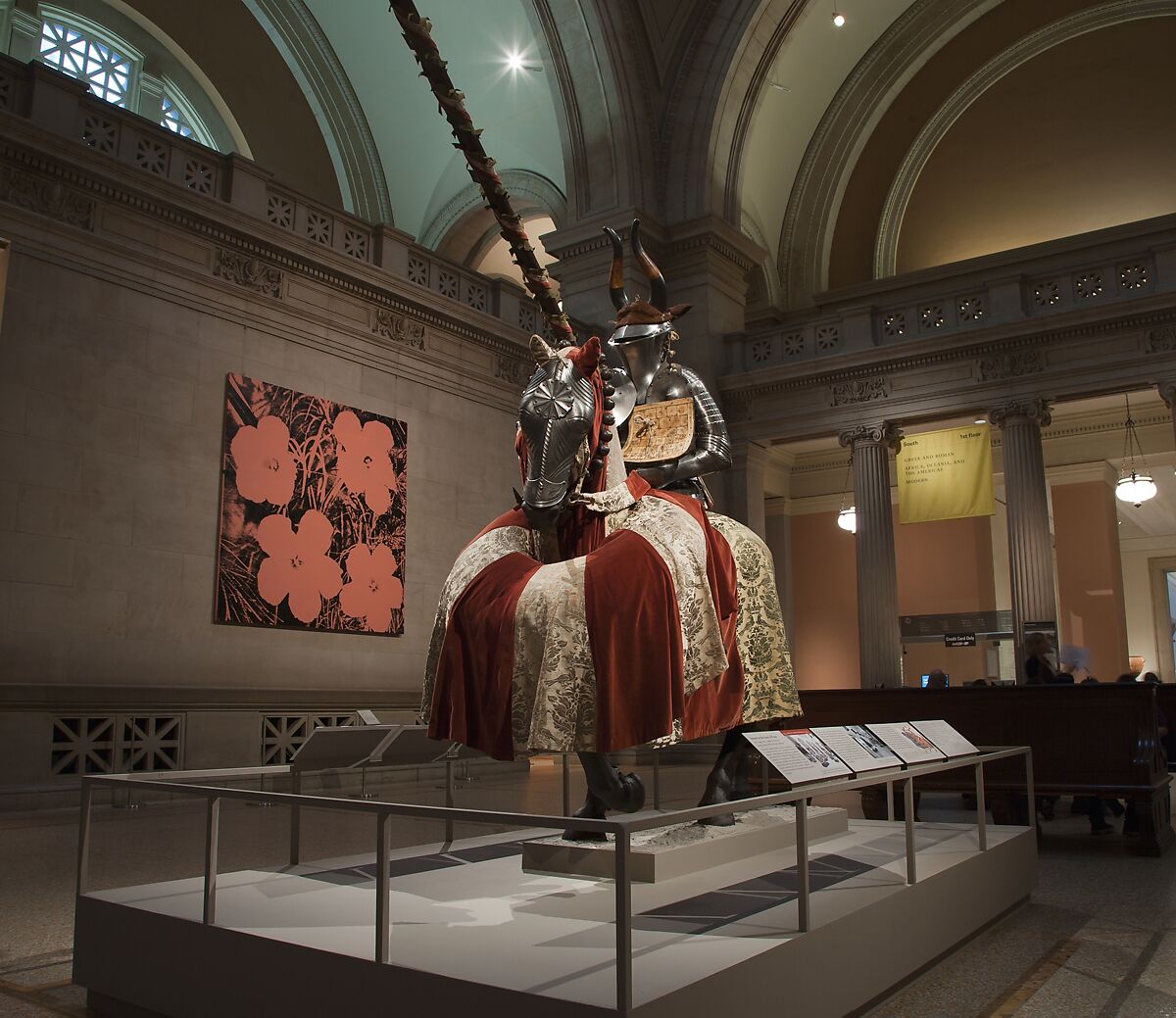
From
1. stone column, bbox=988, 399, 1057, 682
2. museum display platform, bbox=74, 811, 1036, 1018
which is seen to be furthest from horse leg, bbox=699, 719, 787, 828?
stone column, bbox=988, 399, 1057, 682

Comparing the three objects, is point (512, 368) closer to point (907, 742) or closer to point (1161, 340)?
point (1161, 340)

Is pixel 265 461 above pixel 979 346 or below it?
below

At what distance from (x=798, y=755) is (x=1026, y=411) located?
534 inches

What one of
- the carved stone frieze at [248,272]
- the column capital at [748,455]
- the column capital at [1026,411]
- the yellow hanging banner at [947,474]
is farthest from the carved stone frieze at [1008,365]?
the carved stone frieze at [248,272]

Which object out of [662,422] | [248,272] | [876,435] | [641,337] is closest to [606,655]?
[662,422]

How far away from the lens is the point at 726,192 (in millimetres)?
18312

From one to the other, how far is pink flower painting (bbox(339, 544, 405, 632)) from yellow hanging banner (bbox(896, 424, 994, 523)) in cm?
808

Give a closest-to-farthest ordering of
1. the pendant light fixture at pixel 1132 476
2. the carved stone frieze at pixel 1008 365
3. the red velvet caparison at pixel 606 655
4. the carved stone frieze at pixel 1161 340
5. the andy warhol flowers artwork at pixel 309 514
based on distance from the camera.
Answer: the red velvet caparison at pixel 606 655
the andy warhol flowers artwork at pixel 309 514
the carved stone frieze at pixel 1161 340
the pendant light fixture at pixel 1132 476
the carved stone frieze at pixel 1008 365

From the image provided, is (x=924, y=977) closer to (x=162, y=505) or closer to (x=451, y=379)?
(x=162, y=505)

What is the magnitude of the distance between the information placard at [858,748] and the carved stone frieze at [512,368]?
1138cm

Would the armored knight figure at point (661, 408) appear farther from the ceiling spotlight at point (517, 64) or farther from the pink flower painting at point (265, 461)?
the ceiling spotlight at point (517, 64)

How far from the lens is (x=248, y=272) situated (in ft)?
37.9

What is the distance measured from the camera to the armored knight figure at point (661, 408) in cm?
444

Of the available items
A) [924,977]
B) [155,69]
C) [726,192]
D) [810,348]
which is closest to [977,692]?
[924,977]
